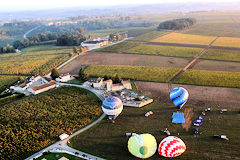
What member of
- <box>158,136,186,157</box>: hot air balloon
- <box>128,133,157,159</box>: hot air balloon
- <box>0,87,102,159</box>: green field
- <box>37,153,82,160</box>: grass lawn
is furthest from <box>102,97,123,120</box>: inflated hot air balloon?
<box>158,136,186,157</box>: hot air balloon

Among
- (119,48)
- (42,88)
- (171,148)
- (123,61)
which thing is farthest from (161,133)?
(119,48)

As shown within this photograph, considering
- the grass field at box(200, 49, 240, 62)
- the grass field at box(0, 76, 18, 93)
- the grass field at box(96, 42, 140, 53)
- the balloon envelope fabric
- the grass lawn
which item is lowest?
the grass lawn

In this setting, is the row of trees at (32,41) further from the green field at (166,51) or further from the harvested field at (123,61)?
the green field at (166,51)

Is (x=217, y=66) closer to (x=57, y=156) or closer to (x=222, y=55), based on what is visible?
(x=222, y=55)

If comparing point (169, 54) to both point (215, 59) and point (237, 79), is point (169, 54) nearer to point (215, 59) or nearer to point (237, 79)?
point (215, 59)

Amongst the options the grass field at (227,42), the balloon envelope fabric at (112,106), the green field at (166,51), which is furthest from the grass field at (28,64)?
the grass field at (227,42)

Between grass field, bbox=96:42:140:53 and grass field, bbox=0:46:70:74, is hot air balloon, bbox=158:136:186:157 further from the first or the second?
grass field, bbox=96:42:140:53
